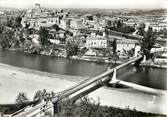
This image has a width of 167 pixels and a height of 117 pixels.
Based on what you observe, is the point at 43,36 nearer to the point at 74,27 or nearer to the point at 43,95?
the point at 74,27

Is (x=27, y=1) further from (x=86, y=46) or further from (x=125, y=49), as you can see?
(x=125, y=49)

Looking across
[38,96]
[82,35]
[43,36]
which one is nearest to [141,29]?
[82,35]

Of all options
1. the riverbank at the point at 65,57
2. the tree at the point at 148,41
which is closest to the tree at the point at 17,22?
the riverbank at the point at 65,57

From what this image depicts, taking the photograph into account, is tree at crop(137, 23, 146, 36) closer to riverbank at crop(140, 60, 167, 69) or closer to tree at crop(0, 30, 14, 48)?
riverbank at crop(140, 60, 167, 69)

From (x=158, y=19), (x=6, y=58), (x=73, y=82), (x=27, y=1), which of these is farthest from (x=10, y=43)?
(x=158, y=19)

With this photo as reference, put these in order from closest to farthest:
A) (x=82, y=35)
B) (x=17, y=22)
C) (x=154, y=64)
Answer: (x=154, y=64), (x=82, y=35), (x=17, y=22)

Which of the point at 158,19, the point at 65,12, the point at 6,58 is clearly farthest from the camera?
the point at 6,58
